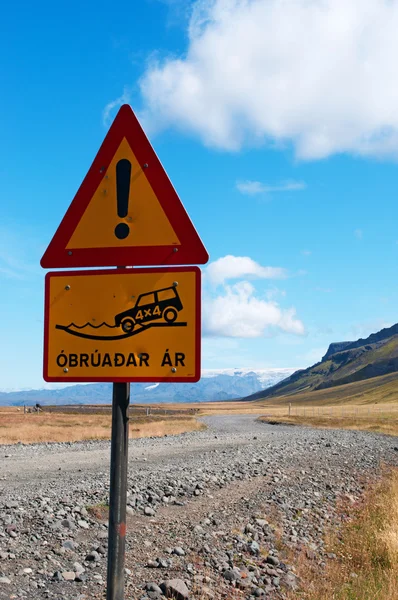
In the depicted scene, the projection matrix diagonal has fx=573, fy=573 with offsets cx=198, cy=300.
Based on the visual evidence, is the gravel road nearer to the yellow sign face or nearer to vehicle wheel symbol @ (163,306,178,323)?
the yellow sign face

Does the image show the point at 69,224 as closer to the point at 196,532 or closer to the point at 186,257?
the point at 186,257

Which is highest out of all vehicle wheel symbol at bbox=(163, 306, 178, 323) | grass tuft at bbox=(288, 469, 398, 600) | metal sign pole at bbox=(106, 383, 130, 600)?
vehicle wheel symbol at bbox=(163, 306, 178, 323)

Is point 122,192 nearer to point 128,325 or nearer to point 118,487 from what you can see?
point 128,325

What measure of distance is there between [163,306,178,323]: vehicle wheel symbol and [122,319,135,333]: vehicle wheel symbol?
21 centimetres

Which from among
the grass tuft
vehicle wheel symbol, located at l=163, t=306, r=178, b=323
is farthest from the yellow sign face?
the grass tuft

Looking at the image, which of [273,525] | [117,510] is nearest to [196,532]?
[273,525]

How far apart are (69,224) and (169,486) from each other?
8.73 metres

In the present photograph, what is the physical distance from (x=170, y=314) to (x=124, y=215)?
0.72 metres

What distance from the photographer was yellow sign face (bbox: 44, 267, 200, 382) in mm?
3363

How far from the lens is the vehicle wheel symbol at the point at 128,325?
3457 mm

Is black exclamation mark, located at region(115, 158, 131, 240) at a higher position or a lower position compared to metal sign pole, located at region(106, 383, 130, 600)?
higher

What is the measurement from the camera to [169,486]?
1136cm

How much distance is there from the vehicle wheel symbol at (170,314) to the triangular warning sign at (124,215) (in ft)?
0.95

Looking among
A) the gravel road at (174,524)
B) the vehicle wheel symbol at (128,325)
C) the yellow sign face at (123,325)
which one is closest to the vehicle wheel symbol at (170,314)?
the yellow sign face at (123,325)
